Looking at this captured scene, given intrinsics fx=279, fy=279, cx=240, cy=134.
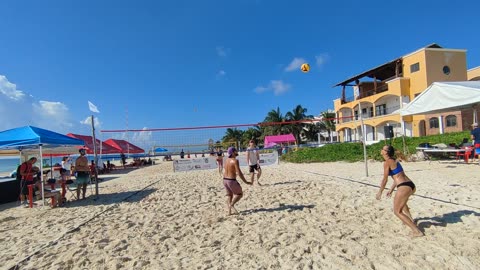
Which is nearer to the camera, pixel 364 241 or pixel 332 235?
pixel 364 241

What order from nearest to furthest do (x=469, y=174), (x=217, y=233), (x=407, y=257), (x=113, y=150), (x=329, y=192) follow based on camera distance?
1. (x=407, y=257)
2. (x=217, y=233)
3. (x=329, y=192)
4. (x=469, y=174)
5. (x=113, y=150)

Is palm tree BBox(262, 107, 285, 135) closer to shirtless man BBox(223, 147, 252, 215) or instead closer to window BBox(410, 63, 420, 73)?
window BBox(410, 63, 420, 73)

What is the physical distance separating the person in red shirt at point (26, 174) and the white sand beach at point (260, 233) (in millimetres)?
1090

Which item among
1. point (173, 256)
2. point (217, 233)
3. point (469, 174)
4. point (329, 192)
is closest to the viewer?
point (173, 256)

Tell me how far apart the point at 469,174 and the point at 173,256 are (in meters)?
7.09

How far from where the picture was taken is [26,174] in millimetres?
6520

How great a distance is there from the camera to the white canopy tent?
5840 mm

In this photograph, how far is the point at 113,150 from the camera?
61.8 feet

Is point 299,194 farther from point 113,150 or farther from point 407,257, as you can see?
point 113,150

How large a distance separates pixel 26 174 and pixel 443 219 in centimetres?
816

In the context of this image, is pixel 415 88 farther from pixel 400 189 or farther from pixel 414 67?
pixel 400 189

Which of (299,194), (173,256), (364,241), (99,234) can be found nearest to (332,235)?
(364,241)

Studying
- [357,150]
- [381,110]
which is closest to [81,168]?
[357,150]

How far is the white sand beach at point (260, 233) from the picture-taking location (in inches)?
109
